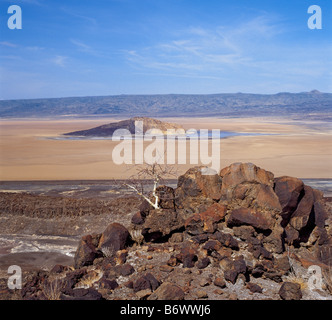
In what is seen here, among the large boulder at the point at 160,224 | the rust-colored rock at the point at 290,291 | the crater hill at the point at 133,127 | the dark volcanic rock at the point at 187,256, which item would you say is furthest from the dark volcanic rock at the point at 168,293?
the crater hill at the point at 133,127

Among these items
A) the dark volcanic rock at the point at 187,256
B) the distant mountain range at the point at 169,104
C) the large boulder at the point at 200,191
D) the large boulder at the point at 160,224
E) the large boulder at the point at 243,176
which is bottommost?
the dark volcanic rock at the point at 187,256

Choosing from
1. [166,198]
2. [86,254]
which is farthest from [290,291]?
[86,254]

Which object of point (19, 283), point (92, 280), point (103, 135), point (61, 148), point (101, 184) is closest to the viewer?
point (92, 280)

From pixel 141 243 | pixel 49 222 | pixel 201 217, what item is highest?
pixel 201 217

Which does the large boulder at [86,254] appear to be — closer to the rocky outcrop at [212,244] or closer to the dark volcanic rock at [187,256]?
the rocky outcrop at [212,244]

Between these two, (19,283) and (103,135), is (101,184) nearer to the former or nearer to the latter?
(19,283)

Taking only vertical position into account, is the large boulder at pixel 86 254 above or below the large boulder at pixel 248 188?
below

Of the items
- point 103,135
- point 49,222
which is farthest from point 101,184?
point 103,135

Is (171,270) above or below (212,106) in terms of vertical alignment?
below

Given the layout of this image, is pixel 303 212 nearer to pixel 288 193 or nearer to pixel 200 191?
pixel 288 193
